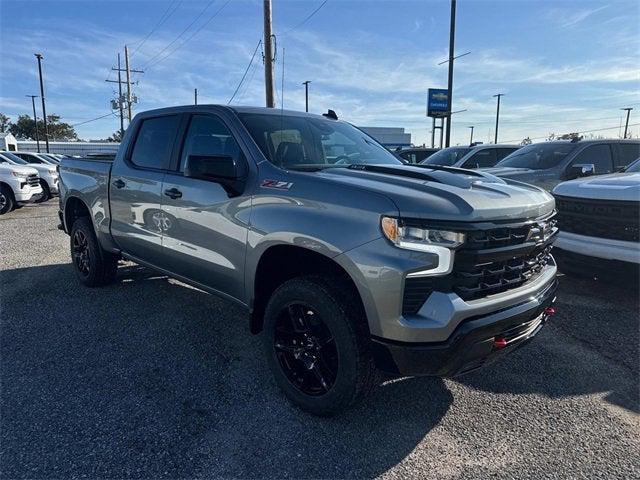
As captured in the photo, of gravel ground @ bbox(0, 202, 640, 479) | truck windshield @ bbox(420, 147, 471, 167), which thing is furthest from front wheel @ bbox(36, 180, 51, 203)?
gravel ground @ bbox(0, 202, 640, 479)

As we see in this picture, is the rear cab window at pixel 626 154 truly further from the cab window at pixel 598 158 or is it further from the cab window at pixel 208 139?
the cab window at pixel 208 139

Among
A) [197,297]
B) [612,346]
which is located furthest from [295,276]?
[612,346]

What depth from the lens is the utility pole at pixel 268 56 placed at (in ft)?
48.8

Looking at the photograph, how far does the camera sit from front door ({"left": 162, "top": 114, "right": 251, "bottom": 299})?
125 inches

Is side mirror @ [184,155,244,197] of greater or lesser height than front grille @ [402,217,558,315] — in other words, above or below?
above

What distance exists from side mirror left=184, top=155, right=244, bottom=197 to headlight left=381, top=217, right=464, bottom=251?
1191 mm

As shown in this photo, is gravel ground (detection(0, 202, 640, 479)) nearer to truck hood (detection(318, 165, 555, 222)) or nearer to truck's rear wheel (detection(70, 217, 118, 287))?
truck's rear wheel (detection(70, 217, 118, 287))

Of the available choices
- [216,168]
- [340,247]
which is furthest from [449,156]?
[340,247]

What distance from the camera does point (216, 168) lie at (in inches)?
116

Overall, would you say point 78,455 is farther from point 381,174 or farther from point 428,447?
point 381,174

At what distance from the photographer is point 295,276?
120 inches

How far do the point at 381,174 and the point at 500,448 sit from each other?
5.69 ft

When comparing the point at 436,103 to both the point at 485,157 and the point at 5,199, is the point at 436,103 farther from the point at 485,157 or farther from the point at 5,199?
the point at 5,199

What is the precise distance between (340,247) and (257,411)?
122 centimetres
